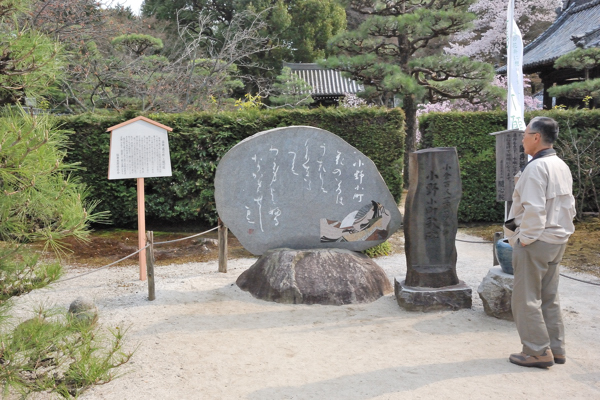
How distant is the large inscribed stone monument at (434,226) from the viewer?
16.7 ft

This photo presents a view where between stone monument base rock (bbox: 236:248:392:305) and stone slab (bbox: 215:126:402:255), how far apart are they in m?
0.29

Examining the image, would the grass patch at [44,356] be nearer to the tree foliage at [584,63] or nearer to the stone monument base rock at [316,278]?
the stone monument base rock at [316,278]

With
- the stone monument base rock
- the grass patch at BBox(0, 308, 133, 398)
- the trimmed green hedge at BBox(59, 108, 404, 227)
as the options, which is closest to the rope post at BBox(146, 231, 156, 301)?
the stone monument base rock

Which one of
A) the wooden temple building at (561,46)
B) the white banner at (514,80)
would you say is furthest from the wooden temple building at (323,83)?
the white banner at (514,80)

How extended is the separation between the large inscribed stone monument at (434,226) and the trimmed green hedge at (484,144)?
485 cm

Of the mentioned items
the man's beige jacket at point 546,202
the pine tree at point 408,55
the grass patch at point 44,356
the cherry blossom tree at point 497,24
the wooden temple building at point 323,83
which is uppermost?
the cherry blossom tree at point 497,24

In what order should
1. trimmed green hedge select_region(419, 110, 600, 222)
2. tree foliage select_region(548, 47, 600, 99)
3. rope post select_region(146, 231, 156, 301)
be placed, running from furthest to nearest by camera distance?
tree foliage select_region(548, 47, 600, 99), trimmed green hedge select_region(419, 110, 600, 222), rope post select_region(146, 231, 156, 301)

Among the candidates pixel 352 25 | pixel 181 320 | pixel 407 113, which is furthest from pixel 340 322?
pixel 352 25

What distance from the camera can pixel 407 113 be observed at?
40.7 feet

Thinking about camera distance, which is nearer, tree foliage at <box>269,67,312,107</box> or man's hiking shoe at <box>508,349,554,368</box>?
man's hiking shoe at <box>508,349,554,368</box>

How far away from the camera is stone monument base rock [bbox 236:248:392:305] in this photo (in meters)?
5.33

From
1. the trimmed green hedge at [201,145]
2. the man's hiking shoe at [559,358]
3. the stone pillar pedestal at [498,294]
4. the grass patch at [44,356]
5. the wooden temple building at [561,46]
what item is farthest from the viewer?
the wooden temple building at [561,46]

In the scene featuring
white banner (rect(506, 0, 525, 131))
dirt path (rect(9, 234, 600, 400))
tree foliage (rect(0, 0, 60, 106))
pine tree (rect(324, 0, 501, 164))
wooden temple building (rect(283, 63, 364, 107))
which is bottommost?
dirt path (rect(9, 234, 600, 400))

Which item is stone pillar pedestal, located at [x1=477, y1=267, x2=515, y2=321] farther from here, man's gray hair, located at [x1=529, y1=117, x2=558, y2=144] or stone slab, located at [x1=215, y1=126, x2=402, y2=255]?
man's gray hair, located at [x1=529, y1=117, x2=558, y2=144]
